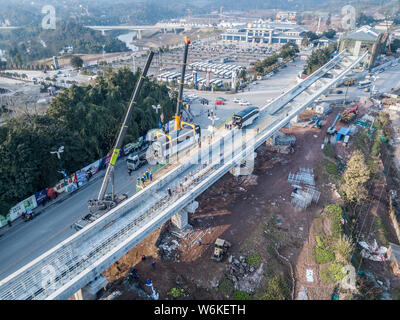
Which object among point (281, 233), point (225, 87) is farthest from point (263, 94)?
point (281, 233)

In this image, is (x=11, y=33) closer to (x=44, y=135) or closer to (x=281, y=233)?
(x=44, y=135)

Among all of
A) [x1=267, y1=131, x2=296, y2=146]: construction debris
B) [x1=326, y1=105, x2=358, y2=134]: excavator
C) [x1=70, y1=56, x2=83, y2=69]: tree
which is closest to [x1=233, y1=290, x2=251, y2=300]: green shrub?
[x1=267, y1=131, x2=296, y2=146]: construction debris

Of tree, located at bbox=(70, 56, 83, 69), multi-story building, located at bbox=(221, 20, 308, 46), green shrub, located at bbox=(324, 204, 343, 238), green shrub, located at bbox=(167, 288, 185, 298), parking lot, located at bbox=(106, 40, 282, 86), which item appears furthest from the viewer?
multi-story building, located at bbox=(221, 20, 308, 46)

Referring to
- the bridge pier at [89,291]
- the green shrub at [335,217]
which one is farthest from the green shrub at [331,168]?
the bridge pier at [89,291]

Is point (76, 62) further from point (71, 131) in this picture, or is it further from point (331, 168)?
point (331, 168)

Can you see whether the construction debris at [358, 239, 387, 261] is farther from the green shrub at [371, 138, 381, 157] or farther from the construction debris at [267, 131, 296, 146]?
the green shrub at [371, 138, 381, 157]

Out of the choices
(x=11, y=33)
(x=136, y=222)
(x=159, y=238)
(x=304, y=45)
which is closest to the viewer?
(x=136, y=222)
